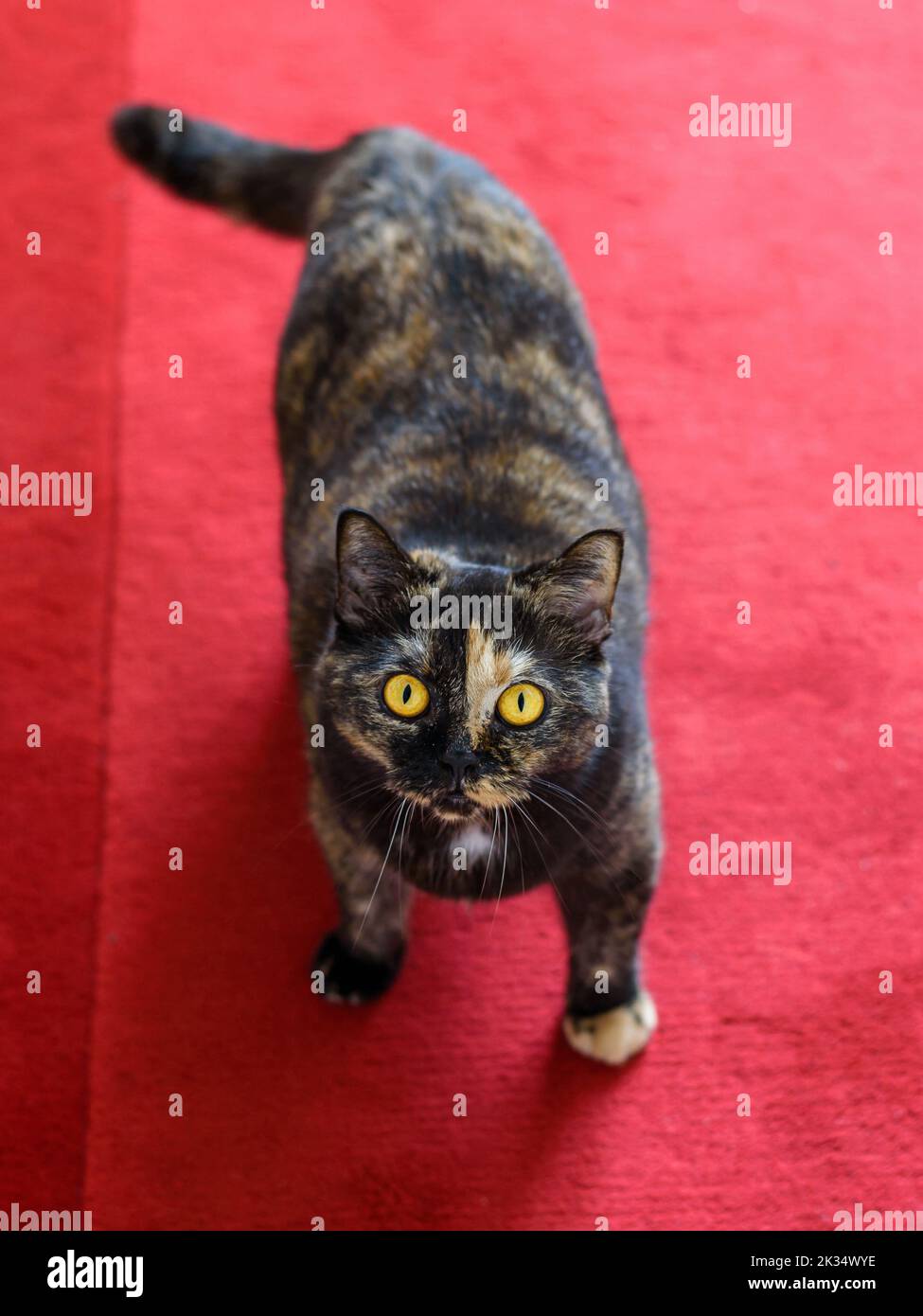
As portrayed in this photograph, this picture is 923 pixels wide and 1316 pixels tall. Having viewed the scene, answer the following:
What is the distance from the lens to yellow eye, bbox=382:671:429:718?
1.37 m

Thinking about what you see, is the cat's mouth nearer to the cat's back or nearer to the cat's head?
the cat's head

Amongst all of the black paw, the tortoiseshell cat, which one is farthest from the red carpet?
the tortoiseshell cat

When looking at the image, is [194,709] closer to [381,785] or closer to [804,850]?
[381,785]

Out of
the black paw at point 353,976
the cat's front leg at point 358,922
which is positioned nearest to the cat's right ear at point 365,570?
the cat's front leg at point 358,922

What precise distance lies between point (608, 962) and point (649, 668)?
54cm

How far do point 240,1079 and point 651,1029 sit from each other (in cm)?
54

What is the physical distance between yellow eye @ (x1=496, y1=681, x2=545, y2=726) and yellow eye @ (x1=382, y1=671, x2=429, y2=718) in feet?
0.25

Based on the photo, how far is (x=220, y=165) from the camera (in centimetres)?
212

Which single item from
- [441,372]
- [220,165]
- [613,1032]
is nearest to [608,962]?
[613,1032]

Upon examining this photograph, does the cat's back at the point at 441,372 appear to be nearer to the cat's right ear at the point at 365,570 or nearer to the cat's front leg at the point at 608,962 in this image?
the cat's right ear at the point at 365,570

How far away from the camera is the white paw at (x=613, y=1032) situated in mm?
1767

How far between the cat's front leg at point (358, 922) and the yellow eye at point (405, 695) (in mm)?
289

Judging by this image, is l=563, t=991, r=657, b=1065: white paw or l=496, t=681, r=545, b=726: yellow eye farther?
l=563, t=991, r=657, b=1065: white paw

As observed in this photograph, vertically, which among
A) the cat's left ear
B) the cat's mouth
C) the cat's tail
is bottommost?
the cat's mouth
